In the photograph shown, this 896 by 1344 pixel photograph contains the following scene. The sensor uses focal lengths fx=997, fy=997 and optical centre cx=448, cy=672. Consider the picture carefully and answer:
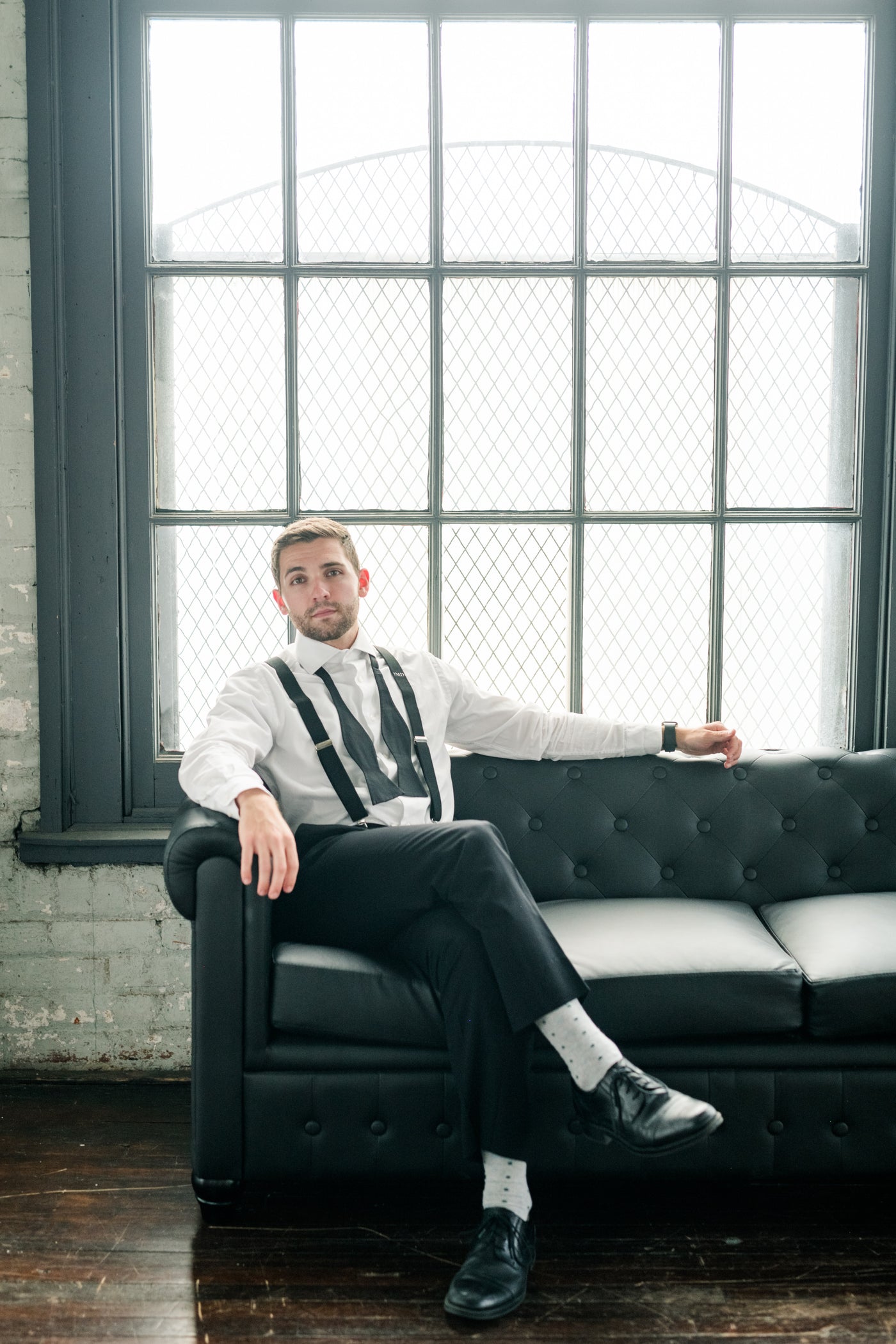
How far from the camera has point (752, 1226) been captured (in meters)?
1.89

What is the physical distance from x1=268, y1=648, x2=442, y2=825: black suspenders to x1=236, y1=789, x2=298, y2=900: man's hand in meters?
0.25

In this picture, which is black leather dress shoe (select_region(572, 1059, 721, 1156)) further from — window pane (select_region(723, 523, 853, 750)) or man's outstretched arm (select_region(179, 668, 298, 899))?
window pane (select_region(723, 523, 853, 750))

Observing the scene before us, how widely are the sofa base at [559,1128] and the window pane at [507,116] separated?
219 cm

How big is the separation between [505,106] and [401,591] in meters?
1.33

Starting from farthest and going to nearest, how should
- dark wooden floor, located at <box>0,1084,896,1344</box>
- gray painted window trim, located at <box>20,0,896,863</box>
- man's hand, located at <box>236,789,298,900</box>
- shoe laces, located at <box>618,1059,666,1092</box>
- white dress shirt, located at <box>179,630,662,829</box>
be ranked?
gray painted window trim, located at <box>20,0,896,863</box> → white dress shirt, located at <box>179,630,662,829</box> → man's hand, located at <box>236,789,298,900</box> → shoe laces, located at <box>618,1059,666,1092</box> → dark wooden floor, located at <box>0,1084,896,1344</box>

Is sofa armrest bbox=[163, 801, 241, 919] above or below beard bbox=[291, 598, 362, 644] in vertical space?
below

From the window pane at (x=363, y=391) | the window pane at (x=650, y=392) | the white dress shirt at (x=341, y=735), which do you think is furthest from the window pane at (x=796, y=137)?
the white dress shirt at (x=341, y=735)

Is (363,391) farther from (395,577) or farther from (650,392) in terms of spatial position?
(650,392)

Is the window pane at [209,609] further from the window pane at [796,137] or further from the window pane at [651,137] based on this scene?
the window pane at [796,137]

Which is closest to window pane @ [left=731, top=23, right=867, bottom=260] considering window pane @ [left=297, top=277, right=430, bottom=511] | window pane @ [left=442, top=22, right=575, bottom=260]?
window pane @ [left=442, top=22, right=575, bottom=260]

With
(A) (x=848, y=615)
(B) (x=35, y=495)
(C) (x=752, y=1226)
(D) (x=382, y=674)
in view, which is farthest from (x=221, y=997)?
(A) (x=848, y=615)

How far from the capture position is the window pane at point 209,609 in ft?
9.04

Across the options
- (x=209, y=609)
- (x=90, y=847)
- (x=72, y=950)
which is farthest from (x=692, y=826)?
(x=72, y=950)

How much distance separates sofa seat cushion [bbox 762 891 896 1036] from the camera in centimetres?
191
